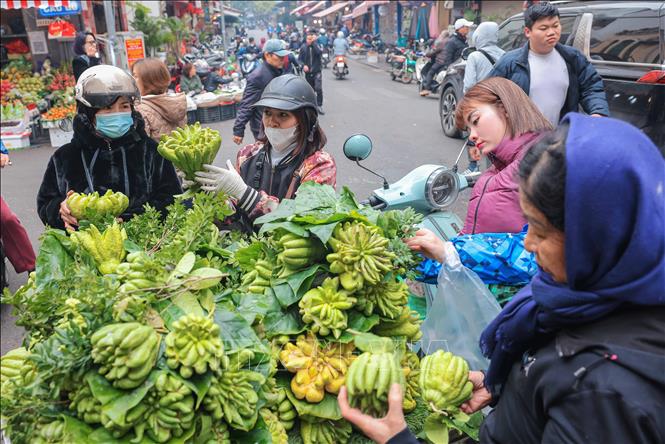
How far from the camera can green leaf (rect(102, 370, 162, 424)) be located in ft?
4.03

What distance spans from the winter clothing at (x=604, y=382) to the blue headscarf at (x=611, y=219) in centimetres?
4

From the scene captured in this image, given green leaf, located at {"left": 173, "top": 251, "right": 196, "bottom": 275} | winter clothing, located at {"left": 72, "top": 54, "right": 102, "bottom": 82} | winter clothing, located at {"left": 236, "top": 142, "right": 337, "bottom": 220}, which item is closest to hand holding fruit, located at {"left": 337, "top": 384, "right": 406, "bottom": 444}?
green leaf, located at {"left": 173, "top": 251, "right": 196, "bottom": 275}

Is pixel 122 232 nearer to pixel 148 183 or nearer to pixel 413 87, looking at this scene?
pixel 148 183

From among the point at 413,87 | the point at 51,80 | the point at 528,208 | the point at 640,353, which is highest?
the point at 528,208

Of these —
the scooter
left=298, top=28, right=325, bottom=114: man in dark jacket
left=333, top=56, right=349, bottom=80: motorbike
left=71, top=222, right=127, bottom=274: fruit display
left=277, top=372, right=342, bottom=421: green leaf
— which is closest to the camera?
left=277, top=372, right=342, bottom=421: green leaf

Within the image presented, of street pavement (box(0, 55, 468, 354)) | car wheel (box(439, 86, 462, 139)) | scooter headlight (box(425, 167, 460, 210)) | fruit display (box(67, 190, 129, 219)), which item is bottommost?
street pavement (box(0, 55, 468, 354))

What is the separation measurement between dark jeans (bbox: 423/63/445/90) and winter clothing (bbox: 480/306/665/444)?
13250mm

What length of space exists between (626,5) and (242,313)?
6566 millimetres

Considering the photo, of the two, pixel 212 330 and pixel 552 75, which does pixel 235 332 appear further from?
pixel 552 75

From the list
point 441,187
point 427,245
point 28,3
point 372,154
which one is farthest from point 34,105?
point 427,245

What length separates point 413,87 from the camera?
17.7m

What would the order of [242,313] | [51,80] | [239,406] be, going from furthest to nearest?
[51,80], [242,313], [239,406]

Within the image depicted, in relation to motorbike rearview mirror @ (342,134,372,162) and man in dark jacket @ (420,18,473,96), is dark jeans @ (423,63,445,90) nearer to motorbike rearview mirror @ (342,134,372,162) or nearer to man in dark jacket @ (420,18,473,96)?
man in dark jacket @ (420,18,473,96)

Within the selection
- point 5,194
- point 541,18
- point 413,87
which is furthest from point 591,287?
point 413,87
